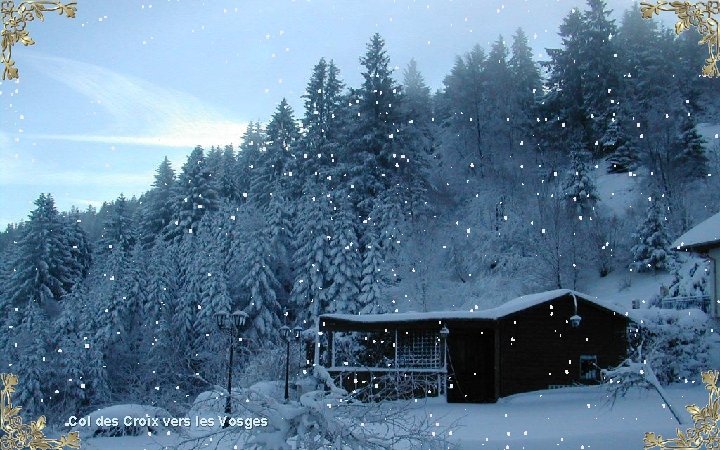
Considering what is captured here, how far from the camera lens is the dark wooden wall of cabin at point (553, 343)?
1925 cm

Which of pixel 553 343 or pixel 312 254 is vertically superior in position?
pixel 312 254

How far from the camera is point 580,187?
1060 inches

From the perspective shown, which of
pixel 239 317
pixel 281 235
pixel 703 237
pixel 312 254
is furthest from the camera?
pixel 281 235

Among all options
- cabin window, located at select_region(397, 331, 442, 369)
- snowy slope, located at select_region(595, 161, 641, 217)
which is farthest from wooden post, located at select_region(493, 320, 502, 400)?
snowy slope, located at select_region(595, 161, 641, 217)

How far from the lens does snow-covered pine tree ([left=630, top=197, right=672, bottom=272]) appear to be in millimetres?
23203

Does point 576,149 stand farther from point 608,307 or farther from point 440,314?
point 440,314

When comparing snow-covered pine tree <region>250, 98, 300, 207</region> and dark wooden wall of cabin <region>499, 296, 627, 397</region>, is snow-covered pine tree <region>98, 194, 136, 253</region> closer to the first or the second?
snow-covered pine tree <region>250, 98, 300, 207</region>

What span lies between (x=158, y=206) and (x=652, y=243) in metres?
18.6

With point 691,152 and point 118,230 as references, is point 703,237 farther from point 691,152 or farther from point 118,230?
point 118,230

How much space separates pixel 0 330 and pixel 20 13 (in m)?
21.5

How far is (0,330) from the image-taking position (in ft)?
70.5

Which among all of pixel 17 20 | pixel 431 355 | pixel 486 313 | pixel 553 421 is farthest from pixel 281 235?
pixel 17 20

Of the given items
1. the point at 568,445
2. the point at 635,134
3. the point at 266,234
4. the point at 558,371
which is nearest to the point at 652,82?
the point at 635,134

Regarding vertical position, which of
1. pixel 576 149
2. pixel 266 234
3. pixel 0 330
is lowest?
pixel 0 330
